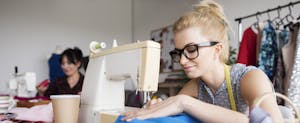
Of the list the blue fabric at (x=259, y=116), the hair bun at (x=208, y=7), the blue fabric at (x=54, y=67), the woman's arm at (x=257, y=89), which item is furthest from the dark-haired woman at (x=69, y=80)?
the blue fabric at (x=259, y=116)

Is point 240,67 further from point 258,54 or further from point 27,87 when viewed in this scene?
point 27,87

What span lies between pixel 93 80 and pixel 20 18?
291 cm

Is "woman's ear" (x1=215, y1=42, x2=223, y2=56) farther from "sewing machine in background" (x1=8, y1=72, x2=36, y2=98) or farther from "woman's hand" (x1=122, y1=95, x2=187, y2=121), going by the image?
"sewing machine in background" (x1=8, y1=72, x2=36, y2=98)

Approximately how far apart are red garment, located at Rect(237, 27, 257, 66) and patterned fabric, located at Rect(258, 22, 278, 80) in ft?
0.58

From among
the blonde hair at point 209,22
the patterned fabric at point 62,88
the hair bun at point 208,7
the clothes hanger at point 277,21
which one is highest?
the clothes hanger at point 277,21

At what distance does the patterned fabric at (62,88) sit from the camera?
2.71m

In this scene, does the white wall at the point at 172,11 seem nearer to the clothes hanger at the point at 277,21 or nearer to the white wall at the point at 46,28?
the clothes hanger at the point at 277,21

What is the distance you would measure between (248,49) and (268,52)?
0.78 feet

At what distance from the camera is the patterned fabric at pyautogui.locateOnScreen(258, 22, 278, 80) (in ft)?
7.43

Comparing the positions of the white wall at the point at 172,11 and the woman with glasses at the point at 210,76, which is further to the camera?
the white wall at the point at 172,11

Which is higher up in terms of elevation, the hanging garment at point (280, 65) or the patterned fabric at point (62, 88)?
the hanging garment at point (280, 65)

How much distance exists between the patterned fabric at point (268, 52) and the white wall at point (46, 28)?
8.68 ft

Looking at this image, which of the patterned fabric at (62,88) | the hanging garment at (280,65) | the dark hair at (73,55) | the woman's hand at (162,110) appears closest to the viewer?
the woman's hand at (162,110)

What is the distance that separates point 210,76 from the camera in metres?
Answer: 1.17
